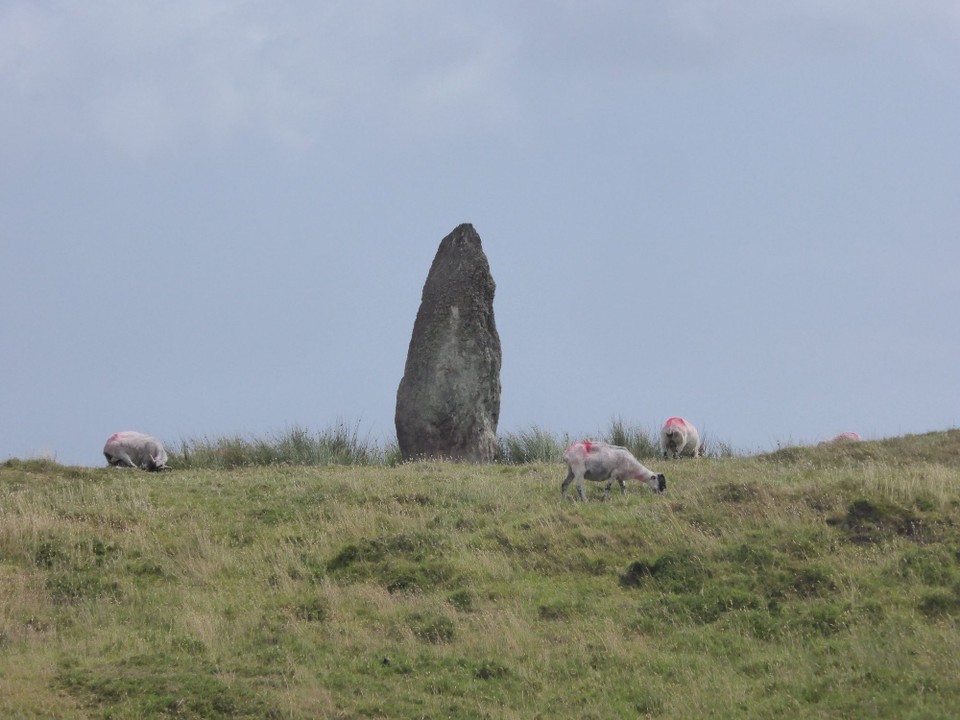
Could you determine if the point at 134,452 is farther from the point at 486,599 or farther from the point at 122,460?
the point at 486,599

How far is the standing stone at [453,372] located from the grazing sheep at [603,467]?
9.55 metres

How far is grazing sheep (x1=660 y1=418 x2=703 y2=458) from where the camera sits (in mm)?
33062

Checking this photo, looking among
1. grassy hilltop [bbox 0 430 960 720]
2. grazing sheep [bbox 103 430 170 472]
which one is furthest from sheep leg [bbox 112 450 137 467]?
grassy hilltop [bbox 0 430 960 720]

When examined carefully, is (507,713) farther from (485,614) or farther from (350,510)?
(350,510)

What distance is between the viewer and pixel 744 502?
21.2m

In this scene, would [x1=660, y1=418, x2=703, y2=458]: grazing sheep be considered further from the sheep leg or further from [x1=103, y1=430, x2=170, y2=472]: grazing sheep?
the sheep leg

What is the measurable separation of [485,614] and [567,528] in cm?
383

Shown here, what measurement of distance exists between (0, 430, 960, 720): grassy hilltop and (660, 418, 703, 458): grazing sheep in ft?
24.7

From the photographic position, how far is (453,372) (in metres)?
33.0

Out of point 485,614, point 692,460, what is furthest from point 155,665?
point 692,460

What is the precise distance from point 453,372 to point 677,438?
6.26 meters

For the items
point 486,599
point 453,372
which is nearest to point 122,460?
point 453,372

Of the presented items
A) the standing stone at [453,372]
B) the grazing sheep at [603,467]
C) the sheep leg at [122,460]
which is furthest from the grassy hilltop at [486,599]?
the standing stone at [453,372]

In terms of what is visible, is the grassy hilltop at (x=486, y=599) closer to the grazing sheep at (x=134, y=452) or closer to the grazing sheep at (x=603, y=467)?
the grazing sheep at (x=603, y=467)
